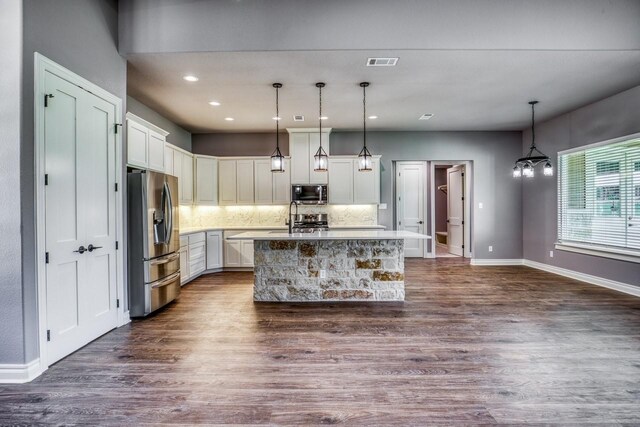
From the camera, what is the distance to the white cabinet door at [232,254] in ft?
21.9

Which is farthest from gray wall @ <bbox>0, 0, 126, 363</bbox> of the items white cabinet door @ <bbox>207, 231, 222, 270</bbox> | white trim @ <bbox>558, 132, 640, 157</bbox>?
white trim @ <bbox>558, 132, 640, 157</bbox>

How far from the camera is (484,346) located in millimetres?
3000

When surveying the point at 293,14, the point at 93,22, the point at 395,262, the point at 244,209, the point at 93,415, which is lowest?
the point at 93,415

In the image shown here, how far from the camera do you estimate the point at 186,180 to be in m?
6.30

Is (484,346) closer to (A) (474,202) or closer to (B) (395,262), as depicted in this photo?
(B) (395,262)

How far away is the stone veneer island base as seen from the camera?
14.6 ft

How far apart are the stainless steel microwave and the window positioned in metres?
4.50

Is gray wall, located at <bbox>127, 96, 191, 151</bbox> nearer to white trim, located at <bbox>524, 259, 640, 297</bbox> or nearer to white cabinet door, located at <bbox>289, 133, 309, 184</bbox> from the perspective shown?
white cabinet door, located at <bbox>289, 133, 309, 184</bbox>

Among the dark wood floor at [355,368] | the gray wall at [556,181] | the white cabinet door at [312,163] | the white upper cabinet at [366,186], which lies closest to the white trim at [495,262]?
the gray wall at [556,181]

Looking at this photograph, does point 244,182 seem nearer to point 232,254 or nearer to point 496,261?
point 232,254

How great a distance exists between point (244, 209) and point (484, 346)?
5.44 m

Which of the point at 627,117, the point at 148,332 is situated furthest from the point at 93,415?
the point at 627,117

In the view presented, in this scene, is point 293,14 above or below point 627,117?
above

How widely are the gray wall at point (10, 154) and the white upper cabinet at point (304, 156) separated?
184 inches
